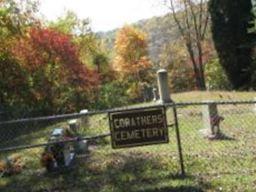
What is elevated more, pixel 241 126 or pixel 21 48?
A: pixel 21 48

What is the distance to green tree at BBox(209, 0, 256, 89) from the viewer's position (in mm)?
29219

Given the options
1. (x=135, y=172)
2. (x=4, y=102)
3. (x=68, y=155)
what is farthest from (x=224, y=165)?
(x=4, y=102)

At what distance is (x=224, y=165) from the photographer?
Answer: 41.0 ft

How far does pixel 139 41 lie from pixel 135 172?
57.7 metres

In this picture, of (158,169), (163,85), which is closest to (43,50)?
(163,85)

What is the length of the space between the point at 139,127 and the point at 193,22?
1463 inches

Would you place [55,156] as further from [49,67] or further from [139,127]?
[49,67]

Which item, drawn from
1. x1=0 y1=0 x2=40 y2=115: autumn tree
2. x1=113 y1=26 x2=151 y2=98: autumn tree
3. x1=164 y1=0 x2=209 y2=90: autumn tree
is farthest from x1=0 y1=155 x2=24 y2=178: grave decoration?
x1=113 y1=26 x2=151 y2=98: autumn tree

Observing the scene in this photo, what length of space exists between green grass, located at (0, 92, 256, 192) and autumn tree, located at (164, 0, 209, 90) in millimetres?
28901

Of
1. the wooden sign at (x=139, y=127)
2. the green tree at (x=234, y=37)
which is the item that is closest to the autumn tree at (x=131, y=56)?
the green tree at (x=234, y=37)

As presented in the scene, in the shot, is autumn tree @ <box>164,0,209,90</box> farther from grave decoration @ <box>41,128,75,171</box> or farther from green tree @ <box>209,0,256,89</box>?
grave decoration @ <box>41,128,75,171</box>

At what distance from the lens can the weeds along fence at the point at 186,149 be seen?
12250 mm

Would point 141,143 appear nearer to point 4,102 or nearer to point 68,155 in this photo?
point 68,155

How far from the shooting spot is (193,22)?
48.3 meters
